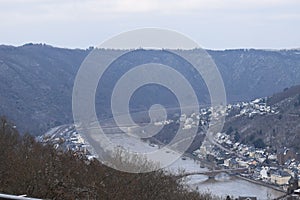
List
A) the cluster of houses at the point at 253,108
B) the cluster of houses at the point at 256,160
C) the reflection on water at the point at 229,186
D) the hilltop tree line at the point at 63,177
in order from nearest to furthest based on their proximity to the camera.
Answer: the hilltop tree line at the point at 63,177 < the reflection on water at the point at 229,186 < the cluster of houses at the point at 256,160 < the cluster of houses at the point at 253,108

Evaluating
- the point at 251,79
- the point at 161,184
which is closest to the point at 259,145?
the point at 251,79

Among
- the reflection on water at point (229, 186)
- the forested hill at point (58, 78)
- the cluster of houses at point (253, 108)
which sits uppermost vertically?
the forested hill at point (58, 78)

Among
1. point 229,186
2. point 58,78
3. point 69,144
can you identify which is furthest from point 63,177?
point 58,78

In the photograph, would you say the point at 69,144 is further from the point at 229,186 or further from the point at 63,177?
the point at 229,186

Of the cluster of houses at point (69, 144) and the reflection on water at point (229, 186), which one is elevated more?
the cluster of houses at point (69, 144)

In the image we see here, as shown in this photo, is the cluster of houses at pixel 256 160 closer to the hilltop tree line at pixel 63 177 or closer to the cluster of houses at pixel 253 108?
the cluster of houses at pixel 253 108

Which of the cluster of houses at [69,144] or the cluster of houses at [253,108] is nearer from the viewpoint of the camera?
the cluster of houses at [69,144]

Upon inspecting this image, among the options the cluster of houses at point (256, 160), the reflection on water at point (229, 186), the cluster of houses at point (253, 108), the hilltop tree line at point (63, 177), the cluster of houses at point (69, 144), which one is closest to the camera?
the hilltop tree line at point (63, 177)

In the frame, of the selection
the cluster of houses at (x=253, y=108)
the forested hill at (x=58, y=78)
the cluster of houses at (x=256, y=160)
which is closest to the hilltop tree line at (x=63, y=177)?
the forested hill at (x=58, y=78)

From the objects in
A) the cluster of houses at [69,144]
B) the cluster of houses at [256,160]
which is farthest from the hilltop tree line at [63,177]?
the cluster of houses at [256,160]
